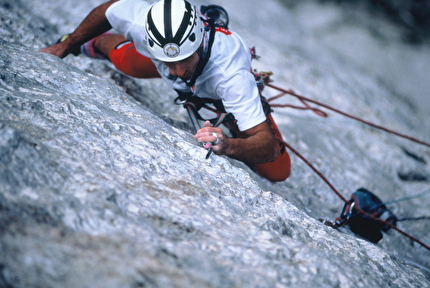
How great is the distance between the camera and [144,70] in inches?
122

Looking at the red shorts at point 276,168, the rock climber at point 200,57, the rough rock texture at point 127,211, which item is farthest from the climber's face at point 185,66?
the red shorts at point 276,168

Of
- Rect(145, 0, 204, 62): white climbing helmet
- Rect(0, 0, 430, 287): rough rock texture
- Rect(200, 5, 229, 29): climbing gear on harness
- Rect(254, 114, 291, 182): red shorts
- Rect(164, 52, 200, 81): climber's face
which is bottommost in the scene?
Rect(0, 0, 430, 287): rough rock texture

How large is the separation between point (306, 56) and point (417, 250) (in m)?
4.97

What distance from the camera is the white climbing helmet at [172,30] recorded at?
2.13 m

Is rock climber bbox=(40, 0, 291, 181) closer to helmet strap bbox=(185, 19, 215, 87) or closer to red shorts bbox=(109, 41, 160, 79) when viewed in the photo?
helmet strap bbox=(185, 19, 215, 87)

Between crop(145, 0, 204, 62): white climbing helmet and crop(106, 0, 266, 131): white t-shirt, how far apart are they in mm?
239

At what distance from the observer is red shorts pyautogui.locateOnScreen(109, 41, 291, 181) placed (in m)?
3.00

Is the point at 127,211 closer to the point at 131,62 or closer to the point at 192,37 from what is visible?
the point at 192,37

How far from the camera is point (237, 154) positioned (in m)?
2.11

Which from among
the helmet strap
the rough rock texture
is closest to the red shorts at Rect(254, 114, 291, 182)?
the helmet strap

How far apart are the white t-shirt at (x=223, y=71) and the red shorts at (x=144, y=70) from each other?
33cm

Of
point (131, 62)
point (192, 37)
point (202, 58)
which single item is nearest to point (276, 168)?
point (202, 58)

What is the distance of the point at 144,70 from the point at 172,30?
1.07 m

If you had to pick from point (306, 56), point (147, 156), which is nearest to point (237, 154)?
point (147, 156)
